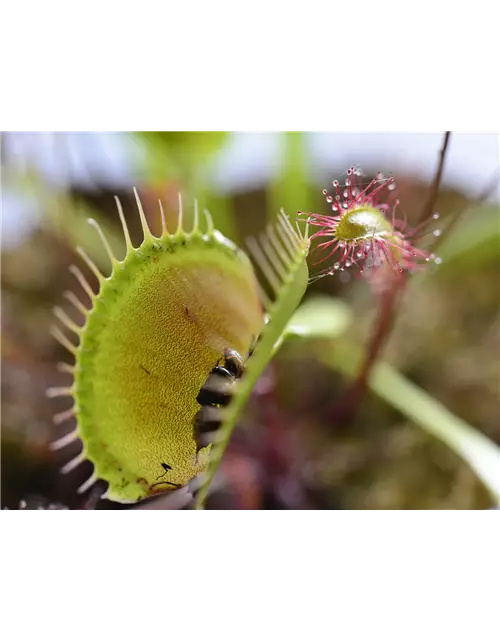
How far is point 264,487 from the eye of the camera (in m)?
0.96

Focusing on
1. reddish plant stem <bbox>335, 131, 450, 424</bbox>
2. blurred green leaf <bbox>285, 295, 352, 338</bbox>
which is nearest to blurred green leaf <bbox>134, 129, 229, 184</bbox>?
blurred green leaf <bbox>285, 295, 352, 338</bbox>

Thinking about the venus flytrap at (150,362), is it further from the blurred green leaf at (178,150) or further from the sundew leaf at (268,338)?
the blurred green leaf at (178,150)

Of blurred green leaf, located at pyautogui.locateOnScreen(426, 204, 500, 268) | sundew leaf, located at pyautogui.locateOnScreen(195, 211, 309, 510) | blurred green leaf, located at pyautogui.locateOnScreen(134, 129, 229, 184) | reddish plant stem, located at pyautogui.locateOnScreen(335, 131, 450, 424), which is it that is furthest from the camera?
blurred green leaf, located at pyautogui.locateOnScreen(134, 129, 229, 184)

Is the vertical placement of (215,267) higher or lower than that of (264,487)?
higher

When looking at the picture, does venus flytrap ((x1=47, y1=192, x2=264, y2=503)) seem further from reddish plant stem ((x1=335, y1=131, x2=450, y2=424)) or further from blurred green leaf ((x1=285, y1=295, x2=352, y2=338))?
reddish plant stem ((x1=335, y1=131, x2=450, y2=424))

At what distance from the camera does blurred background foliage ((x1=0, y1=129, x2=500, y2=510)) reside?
3.17ft

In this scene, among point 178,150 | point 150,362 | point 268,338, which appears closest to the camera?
point 268,338

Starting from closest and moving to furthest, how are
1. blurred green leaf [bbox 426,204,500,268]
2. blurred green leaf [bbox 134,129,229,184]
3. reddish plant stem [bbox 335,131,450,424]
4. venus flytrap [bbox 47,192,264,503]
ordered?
venus flytrap [bbox 47,192,264,503] → reddish plant stem [bbox 335,131,450,424] → blurred green leaf [bbox 426,204,500,268] → blurred green leaf [bbox 134,129,229,184]

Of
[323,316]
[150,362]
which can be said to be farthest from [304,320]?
[150,362]

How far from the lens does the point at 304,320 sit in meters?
0.83

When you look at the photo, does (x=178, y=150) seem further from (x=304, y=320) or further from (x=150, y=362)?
(x=150, y=362)
